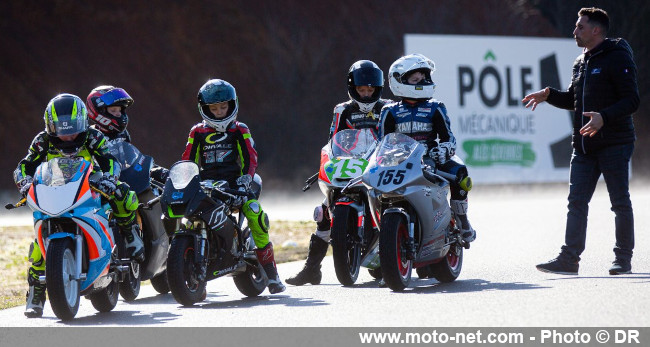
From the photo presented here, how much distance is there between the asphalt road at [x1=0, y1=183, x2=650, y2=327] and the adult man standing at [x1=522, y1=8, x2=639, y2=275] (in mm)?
240

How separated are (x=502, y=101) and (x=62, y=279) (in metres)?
19.1

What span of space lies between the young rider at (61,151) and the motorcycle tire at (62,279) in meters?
0.37

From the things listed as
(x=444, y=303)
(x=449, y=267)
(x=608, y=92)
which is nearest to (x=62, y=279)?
(x=444, y=303)

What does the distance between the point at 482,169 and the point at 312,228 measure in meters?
8.30

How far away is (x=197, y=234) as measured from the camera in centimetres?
875

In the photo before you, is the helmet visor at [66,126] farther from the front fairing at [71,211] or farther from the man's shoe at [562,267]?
the man's shoe at [562,267]

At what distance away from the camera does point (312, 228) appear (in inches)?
685

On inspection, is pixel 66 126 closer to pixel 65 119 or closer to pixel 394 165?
pixel 65 119

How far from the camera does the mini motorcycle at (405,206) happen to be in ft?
28.8

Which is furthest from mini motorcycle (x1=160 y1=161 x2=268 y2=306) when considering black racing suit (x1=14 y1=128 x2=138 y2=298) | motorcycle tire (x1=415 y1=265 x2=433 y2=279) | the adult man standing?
the adult man standing

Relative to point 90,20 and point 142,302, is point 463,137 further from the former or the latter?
point 142,302
